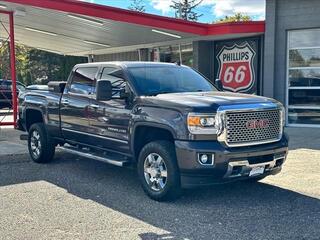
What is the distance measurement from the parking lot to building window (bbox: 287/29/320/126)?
6.51 metres

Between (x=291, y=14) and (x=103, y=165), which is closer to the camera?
(x=103, y=165)

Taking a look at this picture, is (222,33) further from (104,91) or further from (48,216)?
(48,216)

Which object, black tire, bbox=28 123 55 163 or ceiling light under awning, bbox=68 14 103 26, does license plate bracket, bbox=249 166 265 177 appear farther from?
ceiling light under awning, bbox=68 14 103 26

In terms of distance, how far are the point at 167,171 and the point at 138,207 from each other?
622 mm

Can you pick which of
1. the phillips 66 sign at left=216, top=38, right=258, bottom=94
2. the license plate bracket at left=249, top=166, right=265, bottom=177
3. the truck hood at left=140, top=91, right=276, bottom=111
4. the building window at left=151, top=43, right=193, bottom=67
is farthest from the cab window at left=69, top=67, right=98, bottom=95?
the building window at left=151, top=43, right=193, bottom=67

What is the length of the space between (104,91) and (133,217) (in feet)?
6.73

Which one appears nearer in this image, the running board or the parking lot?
the parking lot

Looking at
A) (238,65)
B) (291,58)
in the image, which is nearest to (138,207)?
(291,58)

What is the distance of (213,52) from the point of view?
18.4 metres

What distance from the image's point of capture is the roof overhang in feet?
42.6

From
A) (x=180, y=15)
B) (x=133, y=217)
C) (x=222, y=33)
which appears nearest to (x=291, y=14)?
(x=222, y=33)

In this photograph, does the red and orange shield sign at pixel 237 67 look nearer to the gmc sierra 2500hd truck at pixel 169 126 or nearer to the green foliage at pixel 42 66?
the gmc sierra 2500hd truck at pixel 169 126

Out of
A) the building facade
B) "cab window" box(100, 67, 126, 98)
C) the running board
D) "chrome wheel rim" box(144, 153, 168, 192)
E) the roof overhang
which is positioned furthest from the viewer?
the building facade

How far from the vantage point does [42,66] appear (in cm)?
4028
